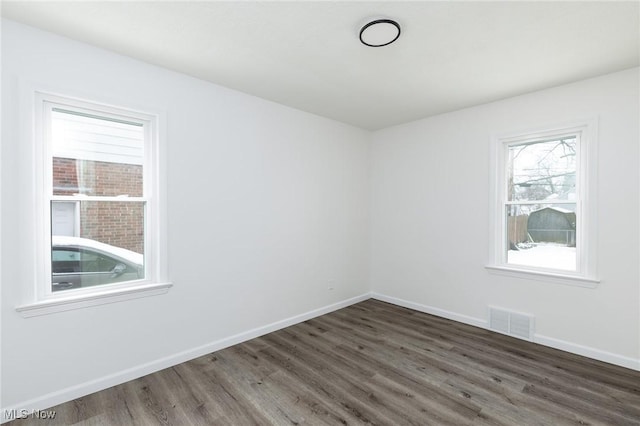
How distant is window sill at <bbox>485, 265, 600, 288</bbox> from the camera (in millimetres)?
3021

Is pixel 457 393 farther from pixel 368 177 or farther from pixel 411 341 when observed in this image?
pixel 368 177

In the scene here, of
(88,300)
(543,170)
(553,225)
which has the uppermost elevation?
(543,170)

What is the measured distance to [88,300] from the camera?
2408 mm

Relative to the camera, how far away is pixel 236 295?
333 cm

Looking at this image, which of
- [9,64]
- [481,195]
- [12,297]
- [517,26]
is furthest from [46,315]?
[481,195]

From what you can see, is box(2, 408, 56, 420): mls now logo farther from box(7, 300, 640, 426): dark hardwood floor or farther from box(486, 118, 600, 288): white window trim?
box(486, 118, 600, 288): white window trim

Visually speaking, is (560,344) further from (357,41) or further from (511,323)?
(357,41)

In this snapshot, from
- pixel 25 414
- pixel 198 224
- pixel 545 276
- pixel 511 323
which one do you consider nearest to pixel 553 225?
pixel 545 276

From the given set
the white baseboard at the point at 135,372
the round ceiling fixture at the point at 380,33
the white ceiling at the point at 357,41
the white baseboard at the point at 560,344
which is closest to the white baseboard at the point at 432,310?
the white baseboard at the point at 560,344

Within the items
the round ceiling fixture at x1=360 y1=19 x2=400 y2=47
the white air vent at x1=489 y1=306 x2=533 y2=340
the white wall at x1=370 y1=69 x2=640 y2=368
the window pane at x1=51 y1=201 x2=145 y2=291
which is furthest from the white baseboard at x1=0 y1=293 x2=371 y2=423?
the round ceiling fixture at x1=360 y1=19 x2=400 y2=47

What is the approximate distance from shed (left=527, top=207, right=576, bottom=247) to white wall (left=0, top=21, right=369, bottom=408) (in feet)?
7.35

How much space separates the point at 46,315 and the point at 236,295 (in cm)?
154

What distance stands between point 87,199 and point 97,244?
0.37m

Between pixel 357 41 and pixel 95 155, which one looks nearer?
pixel 357 41
